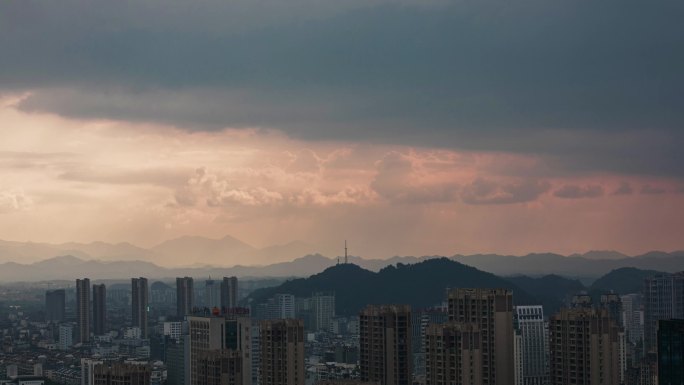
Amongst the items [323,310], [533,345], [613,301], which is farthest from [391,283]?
[533,345]

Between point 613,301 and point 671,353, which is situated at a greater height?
point 613,301

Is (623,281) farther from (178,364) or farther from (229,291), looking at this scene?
(229,291)

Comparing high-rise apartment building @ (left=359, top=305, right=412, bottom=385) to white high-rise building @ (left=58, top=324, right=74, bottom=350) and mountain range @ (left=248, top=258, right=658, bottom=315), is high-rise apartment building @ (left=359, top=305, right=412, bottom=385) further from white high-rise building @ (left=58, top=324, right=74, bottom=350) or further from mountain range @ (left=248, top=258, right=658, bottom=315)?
white high-rise building @ (left=58, top=324, right=74, bottom=350)

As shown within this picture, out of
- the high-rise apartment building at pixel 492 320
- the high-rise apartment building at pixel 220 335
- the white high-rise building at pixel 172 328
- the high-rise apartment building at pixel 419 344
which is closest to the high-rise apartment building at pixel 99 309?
the white high-rise building at pixel 172 328

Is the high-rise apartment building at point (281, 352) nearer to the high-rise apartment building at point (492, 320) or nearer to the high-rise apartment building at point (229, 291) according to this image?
the high-rise apartment building at point (492, 320)

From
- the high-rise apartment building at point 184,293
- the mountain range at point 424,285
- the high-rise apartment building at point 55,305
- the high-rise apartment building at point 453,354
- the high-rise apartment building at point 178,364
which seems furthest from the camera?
the high-rise apartment building at point 55,305

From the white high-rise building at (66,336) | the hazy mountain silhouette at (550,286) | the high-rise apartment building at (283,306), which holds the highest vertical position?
the hazy mountain silhouette at (550,286)

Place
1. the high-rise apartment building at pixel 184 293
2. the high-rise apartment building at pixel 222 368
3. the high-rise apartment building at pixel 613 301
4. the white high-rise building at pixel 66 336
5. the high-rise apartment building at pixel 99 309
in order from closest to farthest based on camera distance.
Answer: the high-rise apartment building at pixel 222 368 < the high-rise apartment building at pixel 613 301 < the white high-rise building at pixel 66 336 < the high-rise apartment building at pixel 99 309 < the high-rise apartment building at pixel 184 293
